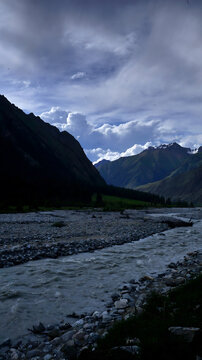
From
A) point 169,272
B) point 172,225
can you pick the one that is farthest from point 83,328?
point 172,225

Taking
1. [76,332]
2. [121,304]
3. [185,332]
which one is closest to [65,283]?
[121,304]

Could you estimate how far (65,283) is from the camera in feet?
41.6

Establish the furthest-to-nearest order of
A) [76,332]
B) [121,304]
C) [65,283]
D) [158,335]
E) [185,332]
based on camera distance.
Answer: [65,283] < [121,304] < [76,332] < [158,335] < [185,332]

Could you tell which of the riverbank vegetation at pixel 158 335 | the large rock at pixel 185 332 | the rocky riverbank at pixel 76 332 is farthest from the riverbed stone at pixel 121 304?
the large rock at pixel 185 332

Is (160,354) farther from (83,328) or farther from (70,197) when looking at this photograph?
(70,197)

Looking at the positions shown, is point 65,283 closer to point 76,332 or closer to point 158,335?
point 76,332

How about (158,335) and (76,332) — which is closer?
(158,335)

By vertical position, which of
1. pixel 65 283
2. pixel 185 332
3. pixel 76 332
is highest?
pixel 185 332

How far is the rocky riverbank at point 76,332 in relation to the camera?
6688mm

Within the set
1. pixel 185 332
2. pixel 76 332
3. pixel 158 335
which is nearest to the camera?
pixel 185 332

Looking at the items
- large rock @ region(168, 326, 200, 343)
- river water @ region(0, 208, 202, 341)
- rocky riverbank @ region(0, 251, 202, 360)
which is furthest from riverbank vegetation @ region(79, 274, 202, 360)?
river water @ region(0, 208, 202, 341)

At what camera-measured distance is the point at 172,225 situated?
4559 cm

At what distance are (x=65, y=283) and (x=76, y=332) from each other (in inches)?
201

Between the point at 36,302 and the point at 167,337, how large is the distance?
6.54 metres
